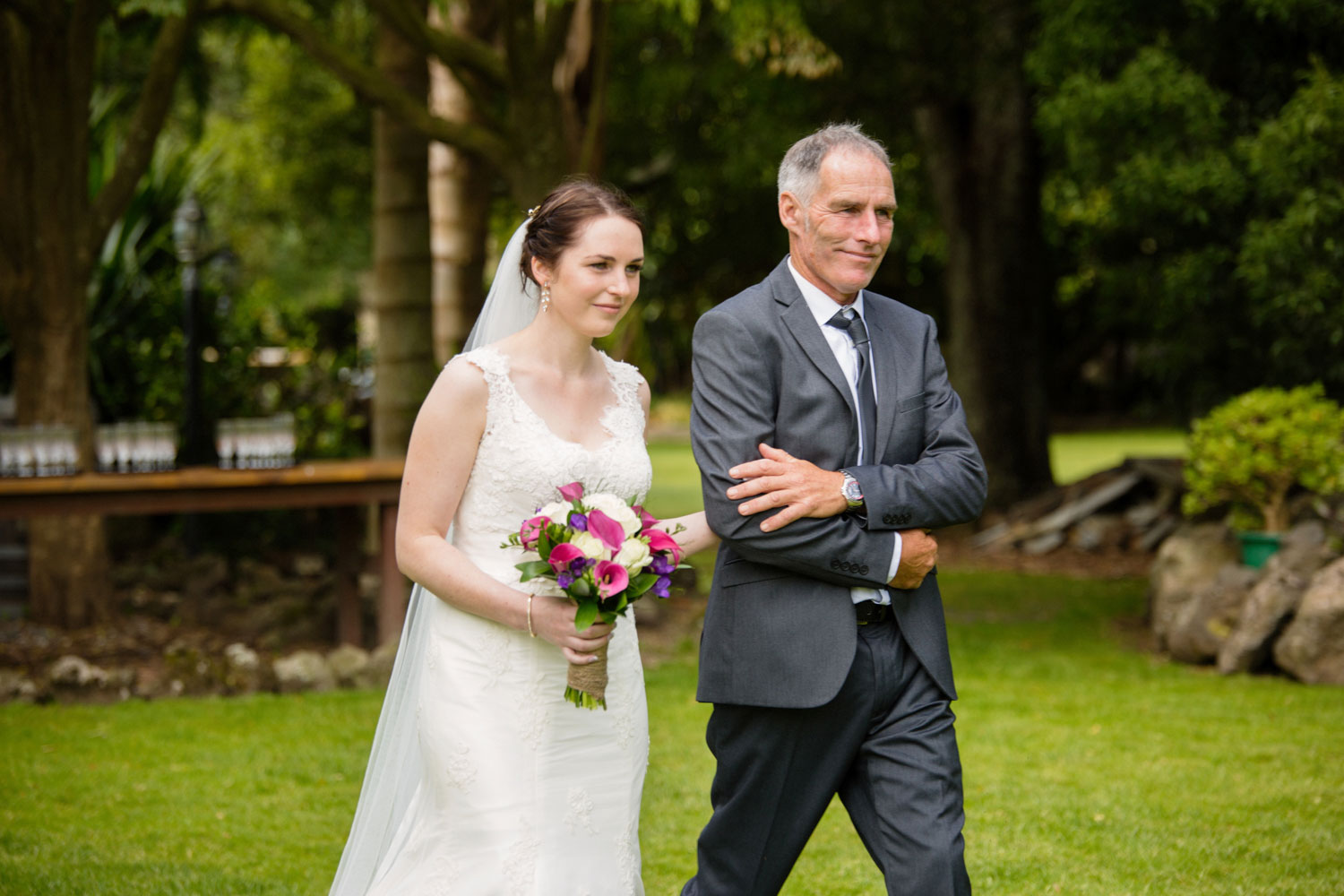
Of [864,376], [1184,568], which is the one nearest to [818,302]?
[864,376]

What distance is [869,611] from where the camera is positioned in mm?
3279

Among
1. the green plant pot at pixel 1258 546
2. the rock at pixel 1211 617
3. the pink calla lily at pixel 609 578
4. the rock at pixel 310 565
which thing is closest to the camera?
the pink calla lily at pixel 609 578

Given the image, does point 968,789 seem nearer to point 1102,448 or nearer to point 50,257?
point 50,257

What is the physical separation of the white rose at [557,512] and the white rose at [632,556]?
146mm

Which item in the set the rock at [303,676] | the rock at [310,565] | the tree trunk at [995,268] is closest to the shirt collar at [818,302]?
the rock at [303,676]

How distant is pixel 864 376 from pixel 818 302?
0.71 feet

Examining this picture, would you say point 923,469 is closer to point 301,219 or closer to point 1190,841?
point 1190,841

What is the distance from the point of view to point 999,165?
14.9 metres

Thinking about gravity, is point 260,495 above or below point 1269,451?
below

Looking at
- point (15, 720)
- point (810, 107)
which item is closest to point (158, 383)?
point (15, 720)

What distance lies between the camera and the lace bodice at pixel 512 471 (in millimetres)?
3535

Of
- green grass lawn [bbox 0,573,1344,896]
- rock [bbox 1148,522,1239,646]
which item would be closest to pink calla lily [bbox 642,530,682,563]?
green grass lawn [bbox 0,573,1344,896]

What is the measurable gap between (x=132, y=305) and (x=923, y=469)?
1051cm

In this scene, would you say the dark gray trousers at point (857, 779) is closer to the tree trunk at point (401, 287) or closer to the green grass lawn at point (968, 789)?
the green grass lawn at point (968, 789)
